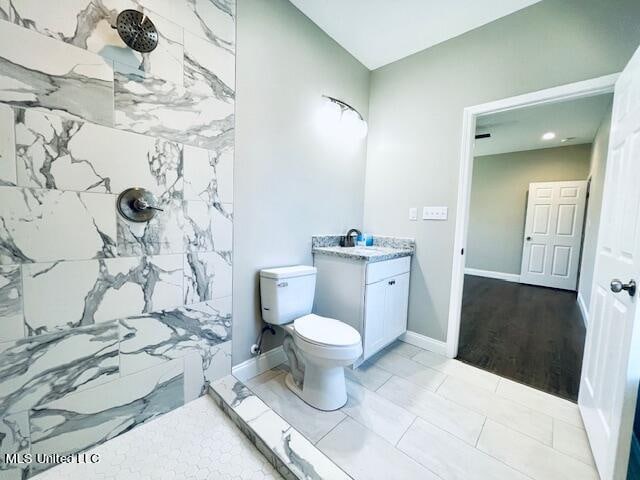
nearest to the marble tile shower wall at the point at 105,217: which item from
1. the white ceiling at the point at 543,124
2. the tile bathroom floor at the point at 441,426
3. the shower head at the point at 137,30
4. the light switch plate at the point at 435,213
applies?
the shower head at the point at 137,30

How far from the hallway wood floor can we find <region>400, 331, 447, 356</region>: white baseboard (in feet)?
0.53

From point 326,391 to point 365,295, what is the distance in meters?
0.63

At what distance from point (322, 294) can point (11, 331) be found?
5.18 ft

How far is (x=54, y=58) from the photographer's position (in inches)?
39.4

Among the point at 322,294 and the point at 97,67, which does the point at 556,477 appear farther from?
the point at 97,67

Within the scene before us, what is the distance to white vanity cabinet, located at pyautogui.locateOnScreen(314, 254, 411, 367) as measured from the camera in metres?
1.78

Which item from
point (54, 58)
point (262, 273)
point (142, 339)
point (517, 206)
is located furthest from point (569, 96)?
point (517, 206)

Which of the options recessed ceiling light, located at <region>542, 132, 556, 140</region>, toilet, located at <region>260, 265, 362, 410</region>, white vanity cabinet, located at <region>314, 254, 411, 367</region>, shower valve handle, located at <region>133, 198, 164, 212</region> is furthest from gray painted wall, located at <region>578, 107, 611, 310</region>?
shower valve handle, located at <region>133, 198, 164, 212</region>

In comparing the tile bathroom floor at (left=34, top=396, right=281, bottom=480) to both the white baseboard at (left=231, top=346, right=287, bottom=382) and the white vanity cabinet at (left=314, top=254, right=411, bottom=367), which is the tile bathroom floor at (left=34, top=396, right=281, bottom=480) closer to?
the white baseboard at (left=231, top=346, right=287, bottom=382)

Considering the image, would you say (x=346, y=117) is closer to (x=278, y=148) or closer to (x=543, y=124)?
(x=278, y=148)

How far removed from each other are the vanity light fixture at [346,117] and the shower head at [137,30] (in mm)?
1220

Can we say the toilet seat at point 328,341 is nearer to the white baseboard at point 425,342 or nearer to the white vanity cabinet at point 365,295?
the white vanity cabinet at point 365,295

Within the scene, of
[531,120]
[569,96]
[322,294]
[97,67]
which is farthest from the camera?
[531,120]

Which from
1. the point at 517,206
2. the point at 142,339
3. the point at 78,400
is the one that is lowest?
the point at 78,400
